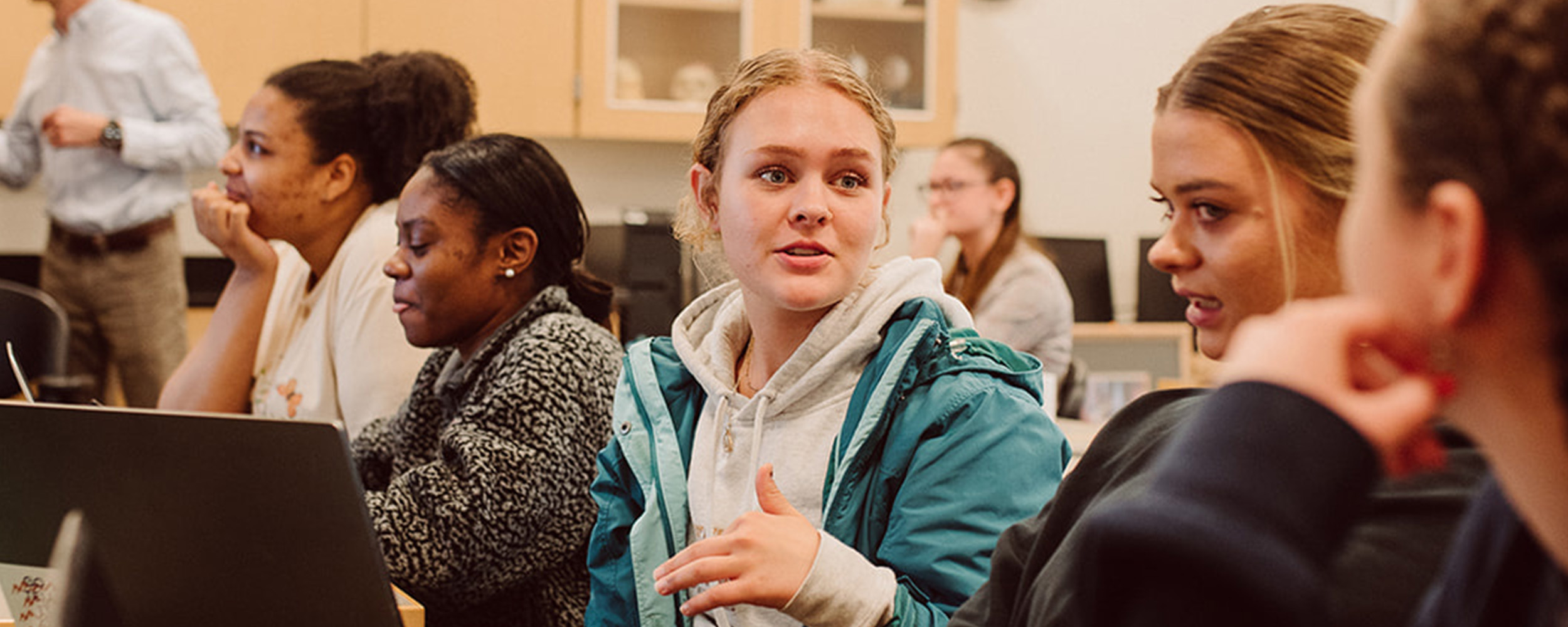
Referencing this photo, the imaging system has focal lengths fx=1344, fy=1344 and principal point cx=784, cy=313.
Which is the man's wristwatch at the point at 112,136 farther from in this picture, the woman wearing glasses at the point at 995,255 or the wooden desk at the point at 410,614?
the wooden desk at the point at 410,614

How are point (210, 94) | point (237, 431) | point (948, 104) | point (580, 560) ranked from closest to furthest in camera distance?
point (237, 431), point (580, 560), point (210, 94), point (948, 104)

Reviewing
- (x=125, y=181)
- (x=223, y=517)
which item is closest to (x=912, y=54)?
(x=125, y=181)

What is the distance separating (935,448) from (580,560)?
0.57 meters

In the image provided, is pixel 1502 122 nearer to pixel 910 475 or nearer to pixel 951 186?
pixel 910 475

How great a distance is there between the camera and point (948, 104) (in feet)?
14.4

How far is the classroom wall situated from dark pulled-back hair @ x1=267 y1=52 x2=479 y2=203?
8.92 feet

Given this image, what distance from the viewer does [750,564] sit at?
3.36 ft

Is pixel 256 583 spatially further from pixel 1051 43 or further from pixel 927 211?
pixel 1051 43

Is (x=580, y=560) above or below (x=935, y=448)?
below

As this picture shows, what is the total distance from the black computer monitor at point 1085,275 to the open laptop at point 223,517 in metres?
3.81

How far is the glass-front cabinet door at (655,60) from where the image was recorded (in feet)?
13.3

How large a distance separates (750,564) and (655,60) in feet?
10.9

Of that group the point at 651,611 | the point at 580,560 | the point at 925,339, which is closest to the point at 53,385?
the point at 580,560

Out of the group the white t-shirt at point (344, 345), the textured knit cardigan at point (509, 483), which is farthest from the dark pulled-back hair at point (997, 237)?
the textured knit cardigan at point (509, 483)
